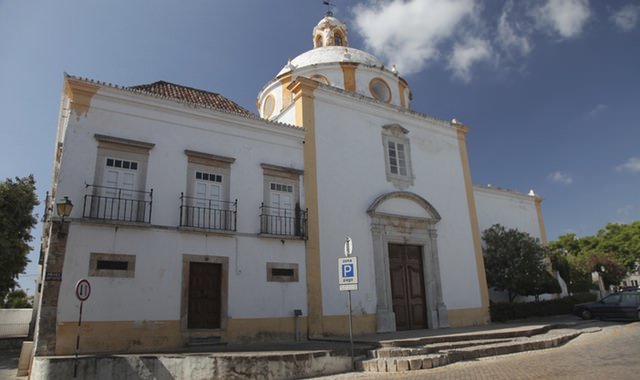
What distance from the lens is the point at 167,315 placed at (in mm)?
10969

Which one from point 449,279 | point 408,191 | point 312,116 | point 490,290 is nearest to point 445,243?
point 449,279

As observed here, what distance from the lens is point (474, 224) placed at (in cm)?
1830

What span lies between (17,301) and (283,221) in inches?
1295

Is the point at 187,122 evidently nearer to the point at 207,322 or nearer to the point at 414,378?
the point at 207,322

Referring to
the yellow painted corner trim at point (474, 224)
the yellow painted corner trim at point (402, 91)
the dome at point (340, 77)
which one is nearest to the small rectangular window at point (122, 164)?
the dome at point (340, 77)

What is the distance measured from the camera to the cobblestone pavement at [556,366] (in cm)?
754

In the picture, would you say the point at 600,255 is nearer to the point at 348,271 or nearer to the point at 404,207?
the point at 404,207

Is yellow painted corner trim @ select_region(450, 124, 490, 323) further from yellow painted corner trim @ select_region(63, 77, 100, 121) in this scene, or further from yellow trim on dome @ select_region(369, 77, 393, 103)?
yellow painted corner trim @ select_region(63, 77, 100, 121)

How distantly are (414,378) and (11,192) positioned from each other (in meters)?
17.5

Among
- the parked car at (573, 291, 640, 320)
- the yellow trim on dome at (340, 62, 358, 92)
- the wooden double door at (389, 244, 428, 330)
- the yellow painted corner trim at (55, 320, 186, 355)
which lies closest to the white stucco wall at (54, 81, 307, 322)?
the yellow painted corner trim at (55, 320, 186, 355)

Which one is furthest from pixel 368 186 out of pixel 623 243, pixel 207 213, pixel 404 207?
pixel 623 243

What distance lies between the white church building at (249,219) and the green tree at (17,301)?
90.3 feet

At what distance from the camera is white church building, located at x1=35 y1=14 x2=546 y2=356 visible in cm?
1056

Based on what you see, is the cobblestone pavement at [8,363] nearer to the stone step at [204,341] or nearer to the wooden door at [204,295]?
the stone step at [204,341]
